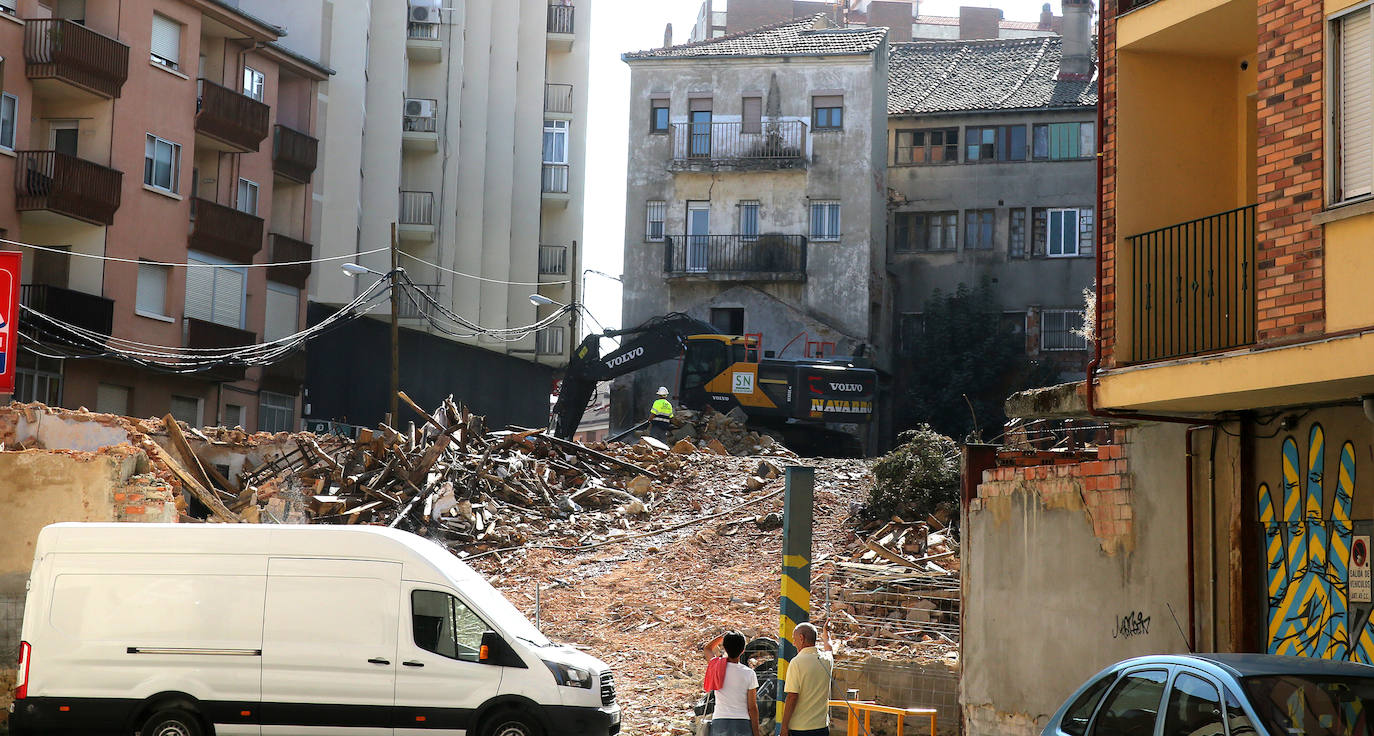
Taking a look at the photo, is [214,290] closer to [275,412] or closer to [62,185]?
[275,412]

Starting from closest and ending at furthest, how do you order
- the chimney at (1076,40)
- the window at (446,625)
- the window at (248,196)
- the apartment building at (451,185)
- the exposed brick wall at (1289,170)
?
the exposed brick wall at (1289,170), the window at (446,625), the window at (248,196), the apartment building at (451,185), the chimney at (1076,40)

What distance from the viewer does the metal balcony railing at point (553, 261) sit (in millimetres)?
55875

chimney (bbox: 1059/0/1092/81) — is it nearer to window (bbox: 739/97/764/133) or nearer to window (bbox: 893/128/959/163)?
window (bbox: 893/128/959/163)

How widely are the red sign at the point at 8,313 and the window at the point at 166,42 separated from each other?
24.7 meters

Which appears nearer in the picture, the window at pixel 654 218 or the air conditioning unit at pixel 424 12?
the air conditioning unit at pixel 424 12

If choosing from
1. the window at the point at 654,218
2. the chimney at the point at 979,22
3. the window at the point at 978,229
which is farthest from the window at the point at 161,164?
the chimney at the point at 979,22

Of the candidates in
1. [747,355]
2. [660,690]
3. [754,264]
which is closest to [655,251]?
[754,264]

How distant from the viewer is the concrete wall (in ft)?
40.5

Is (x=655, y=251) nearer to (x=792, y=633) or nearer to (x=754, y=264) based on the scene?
(x=754, y=264)

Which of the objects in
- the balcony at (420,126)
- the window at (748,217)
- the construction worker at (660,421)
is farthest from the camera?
the window at (748,217)

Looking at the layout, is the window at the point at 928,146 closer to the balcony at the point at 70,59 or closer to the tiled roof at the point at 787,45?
the tiled roof at the point at 787,45

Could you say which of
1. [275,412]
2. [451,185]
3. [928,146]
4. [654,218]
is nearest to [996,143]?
[928,146]

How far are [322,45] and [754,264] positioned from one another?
52.4 feet

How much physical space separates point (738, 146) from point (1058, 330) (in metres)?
12.8
